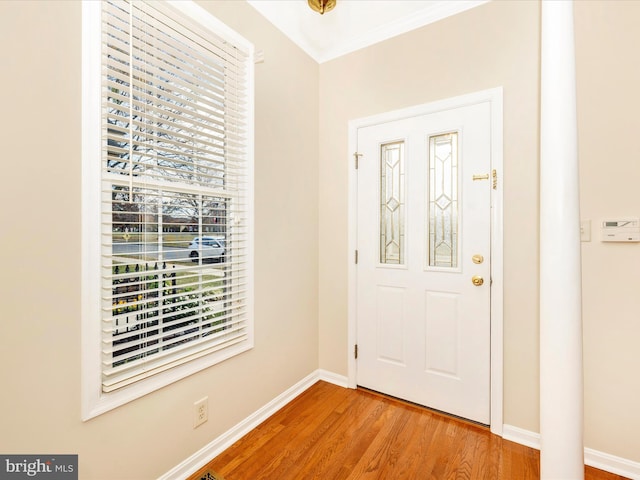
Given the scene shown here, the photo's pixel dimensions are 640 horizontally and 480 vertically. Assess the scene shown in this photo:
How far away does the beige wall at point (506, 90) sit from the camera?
1799mm

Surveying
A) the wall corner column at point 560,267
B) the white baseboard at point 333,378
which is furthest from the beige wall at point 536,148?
the white baseboard at point 333,378

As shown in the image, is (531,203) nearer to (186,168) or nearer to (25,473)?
(186,168)

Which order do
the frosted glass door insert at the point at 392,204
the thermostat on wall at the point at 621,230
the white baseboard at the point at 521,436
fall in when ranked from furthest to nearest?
the frosted glass door insert at the point at 392,204, the white baseboard at the point at 521,436, the thermostat on wall at the point at 621,230

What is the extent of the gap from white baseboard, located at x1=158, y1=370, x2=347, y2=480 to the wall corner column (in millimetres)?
1459

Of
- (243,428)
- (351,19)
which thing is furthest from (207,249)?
(351,19)

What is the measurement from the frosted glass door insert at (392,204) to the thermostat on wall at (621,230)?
3.59 feet

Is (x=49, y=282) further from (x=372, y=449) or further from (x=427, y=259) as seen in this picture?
(x=427, y=259)

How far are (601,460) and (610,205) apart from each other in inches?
53.4

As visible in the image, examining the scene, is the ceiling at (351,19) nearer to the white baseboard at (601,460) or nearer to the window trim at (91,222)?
the window trim at (91,222)

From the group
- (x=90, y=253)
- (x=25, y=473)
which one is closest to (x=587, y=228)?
(x=90, y=253)

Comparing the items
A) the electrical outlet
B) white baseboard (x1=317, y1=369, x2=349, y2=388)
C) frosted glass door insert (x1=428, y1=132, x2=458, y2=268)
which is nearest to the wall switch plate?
frosted glass door insert (x1=428, y1=132, x2=458, y2=268)

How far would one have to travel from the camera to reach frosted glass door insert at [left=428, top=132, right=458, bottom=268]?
2061 millimetres

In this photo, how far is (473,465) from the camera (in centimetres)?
165

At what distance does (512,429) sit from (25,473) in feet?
7.68
